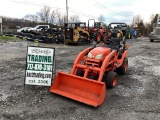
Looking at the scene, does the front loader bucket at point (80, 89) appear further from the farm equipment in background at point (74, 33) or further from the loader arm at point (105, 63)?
the farm equipment in background at point (74, 33)

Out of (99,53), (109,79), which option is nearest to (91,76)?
(109,79)

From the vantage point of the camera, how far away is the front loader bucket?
486 centimetres

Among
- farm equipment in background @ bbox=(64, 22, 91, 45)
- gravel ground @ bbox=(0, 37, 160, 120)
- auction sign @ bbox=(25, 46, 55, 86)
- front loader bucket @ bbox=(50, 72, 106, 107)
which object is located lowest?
gravel ground @ bbox=(0, 37, 160, 120)

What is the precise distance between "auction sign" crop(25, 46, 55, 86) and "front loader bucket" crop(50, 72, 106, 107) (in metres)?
0.39

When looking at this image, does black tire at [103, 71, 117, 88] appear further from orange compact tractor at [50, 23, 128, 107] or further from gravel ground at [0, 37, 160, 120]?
gravel ground at [0, 37, 160, 120]

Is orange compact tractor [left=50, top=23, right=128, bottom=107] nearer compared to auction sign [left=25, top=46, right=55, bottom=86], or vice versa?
orange compact tractor [left=50, top=23, right=128, bottom=107]

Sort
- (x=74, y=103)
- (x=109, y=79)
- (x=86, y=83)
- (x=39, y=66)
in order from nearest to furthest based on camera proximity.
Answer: (x=74, y=103)
(x=86, y=83)
(x=39, y=66)
(x=109, y=79)

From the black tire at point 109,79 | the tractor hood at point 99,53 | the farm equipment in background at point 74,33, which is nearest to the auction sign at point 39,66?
the tractor hood at point 99,53

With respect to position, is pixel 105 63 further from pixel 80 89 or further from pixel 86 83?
pixel 80 89

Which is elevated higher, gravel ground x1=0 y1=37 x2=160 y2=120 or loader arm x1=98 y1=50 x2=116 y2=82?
loader arm x1=98 y1=50 x2=116 y2=82

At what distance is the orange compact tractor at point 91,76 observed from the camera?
196 inches

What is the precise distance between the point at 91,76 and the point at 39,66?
1483mm

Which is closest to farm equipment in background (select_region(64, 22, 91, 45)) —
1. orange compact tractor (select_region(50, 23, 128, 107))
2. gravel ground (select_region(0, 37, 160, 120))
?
orange compact tractor (select_region(50, 23, 128, 107))

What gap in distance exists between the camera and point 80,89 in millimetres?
5258
